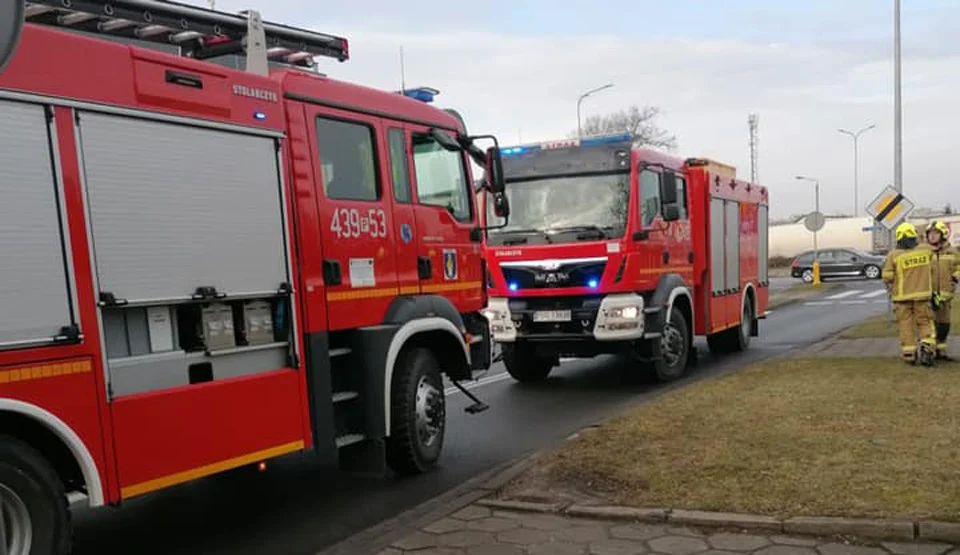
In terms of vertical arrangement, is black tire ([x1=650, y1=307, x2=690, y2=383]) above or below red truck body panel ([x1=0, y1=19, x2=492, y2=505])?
below

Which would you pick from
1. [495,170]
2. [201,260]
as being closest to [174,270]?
[201,260]

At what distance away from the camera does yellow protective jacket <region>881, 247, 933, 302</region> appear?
10.1m

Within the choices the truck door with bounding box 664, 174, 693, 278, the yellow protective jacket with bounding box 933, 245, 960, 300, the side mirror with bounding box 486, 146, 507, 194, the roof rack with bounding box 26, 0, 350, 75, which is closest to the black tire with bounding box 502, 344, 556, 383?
the truck door with bounding box 664, 174, 693, 278

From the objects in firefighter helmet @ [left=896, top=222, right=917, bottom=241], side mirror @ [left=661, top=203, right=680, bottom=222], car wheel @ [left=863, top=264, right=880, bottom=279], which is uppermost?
side mirror @ [left=661, top=203, right=680, bottom=222]

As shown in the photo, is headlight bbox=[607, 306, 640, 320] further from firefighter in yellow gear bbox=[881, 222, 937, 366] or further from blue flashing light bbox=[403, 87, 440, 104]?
blue flashing light bbox=[403, 87, 440, 104]

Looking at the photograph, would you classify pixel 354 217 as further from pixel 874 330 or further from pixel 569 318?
pixel 874 330

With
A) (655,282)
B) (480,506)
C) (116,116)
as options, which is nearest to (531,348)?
(655,282)

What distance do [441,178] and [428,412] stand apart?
74.9 inches

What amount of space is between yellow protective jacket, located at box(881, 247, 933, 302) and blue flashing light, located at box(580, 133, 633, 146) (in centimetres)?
362

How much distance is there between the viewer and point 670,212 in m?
10.6

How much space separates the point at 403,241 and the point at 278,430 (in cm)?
182

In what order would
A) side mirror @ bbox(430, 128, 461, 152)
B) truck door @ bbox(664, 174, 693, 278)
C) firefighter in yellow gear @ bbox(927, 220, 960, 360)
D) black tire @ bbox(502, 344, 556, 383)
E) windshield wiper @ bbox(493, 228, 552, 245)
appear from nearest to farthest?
1. side mirror @ bbox(430, 128, 461, 152)
2. firefighter in yellow gear @ bbox(927, 220, 960, 360)
3. windshield wiper @ bbox(493, 228, 552, 245)
4. truck door @ bbox(664, 174, 693, 278)
5. black tire @ bbox(502, 344, 556, 383)

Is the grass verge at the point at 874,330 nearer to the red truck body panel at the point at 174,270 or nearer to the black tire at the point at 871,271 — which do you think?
the red truck body panel at the point at 174,270

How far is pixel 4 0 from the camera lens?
294cm
